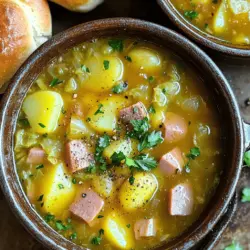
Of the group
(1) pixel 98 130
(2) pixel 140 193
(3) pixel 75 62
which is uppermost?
(3) pixel 75 62

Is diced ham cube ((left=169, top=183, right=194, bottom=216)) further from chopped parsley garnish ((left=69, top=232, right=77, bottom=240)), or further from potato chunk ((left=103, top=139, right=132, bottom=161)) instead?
chopped parsley garnish ((left=69, top=232, right=77, bottom=240))

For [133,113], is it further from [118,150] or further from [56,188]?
[56,188]

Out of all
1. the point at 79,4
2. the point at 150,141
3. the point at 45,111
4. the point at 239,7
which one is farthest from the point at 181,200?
the point at 79,4

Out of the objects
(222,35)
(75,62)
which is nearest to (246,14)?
(222,35)

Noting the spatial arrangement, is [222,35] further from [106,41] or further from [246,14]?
[106,41]

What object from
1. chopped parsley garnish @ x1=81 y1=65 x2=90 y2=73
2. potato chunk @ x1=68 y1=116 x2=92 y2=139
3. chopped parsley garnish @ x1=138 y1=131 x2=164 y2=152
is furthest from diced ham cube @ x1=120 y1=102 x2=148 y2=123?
chopped parsley garnish @ x1=81 y1=65 x2=90 y2=73

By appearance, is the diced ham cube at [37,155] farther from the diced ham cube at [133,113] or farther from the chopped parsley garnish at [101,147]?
the diced ham cube at [133,113]
